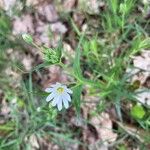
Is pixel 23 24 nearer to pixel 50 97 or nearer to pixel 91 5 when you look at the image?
pixel 91 5

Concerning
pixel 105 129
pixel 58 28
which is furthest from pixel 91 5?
pixel 105 129

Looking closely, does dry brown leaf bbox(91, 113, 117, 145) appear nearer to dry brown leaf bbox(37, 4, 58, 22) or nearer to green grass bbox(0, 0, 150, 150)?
green grass bbox(0, 0, 150, 150)

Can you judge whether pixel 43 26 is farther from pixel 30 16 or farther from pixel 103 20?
pixel 103 20

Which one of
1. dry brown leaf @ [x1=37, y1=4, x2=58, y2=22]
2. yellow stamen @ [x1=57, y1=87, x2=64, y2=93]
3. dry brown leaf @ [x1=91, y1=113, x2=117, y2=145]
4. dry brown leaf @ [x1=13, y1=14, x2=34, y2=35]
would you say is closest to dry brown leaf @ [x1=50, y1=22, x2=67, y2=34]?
dry brown leaf @ [x1=37, y1=4, x2=58, y2=22]

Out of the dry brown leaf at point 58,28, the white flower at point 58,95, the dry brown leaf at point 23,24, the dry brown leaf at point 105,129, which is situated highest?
the dry brown leaf at point 23,24

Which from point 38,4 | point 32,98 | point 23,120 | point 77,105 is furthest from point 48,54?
point 38,4

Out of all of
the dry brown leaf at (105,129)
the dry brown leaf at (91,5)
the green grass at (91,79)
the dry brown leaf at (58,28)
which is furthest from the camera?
the dry brown leaf at (58,28)

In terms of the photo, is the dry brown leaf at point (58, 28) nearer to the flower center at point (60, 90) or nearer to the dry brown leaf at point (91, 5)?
the dry brown leaf at point (91, 5)

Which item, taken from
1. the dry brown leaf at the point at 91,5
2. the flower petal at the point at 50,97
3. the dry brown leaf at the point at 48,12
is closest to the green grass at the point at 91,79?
the dry brown leaf at the point at 91,5

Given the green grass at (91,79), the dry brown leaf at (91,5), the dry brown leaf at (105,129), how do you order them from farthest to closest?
the dry brown leaf at (91,5), the dry brown leaf at (105,129), the green grass at (91,79)
